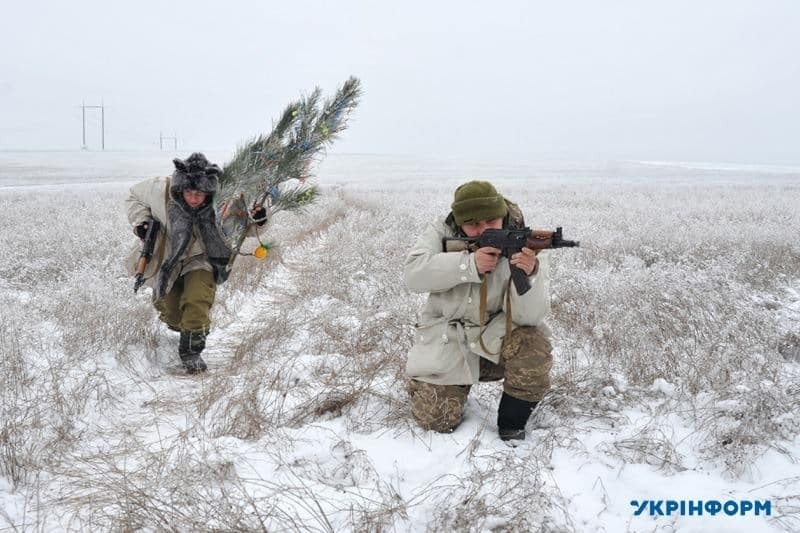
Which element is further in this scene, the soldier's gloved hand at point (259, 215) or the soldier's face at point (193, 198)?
the soldier's gloved hand at point (259, 215)

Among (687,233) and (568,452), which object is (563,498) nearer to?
(568,452)

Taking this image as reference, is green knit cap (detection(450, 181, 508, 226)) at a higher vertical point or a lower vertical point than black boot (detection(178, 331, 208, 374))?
higher

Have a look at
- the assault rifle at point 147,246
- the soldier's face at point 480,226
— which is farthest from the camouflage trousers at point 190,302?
the soldier's face at point 480,226

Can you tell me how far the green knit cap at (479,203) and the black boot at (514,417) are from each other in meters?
0.99

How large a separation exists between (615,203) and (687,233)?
6.31 meters

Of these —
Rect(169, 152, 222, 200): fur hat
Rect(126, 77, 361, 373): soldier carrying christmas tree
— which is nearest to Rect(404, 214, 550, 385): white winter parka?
Rect(126, 77, 361, 373): soldier carrying christmas tree

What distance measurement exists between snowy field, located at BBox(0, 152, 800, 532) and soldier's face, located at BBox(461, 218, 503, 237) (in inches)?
42.4

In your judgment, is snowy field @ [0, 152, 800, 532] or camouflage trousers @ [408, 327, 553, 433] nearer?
snowy field @ [0, 152, 800, 532]

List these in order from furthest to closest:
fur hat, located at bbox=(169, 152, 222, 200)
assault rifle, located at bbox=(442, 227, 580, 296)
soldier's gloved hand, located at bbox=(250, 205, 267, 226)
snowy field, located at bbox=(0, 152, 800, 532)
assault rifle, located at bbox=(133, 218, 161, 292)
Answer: soldier's gloved hand, located at bbox=(250, 205, 267, 226), assault rifle, located at bbox=(133, 218, 161, 292), fur hat, located at bbox=(169, 152, 222, 200), assault rifle, located at bbox=(442, 227, 580, 296), snowy field, located at bbox=(0, 152, 800, 532)

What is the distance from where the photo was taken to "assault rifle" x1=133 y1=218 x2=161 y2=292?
377cm

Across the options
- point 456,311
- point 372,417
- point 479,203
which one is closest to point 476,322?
point 456,311

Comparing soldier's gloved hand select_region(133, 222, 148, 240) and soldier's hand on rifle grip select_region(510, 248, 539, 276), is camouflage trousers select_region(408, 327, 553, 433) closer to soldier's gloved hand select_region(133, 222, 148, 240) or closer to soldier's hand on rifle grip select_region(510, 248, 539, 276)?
soldier's hand on rifle grip select_region(510, 248, 539, 276)

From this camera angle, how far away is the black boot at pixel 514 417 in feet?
8.98

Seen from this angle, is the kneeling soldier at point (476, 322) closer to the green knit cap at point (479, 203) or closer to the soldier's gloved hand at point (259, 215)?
the green knit cap at point (479, 203)
